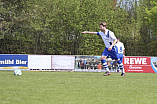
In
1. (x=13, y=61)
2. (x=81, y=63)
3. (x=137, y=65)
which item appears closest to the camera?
(x=13, y=61)

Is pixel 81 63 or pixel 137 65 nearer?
pixel 137 65

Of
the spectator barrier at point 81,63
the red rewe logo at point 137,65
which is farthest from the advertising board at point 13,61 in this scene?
the red rewe logo at point 137,65

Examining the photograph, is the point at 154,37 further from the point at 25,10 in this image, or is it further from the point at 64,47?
the point at 25,10

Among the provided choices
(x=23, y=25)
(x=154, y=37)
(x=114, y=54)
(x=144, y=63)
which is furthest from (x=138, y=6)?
(x=114, y=54)

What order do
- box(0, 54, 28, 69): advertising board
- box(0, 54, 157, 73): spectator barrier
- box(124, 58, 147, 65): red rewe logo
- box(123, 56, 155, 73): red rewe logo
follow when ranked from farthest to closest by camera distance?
box(124, 58, 147, 65): red rewe logo, box(123, 56, 155, 73): red rewe logo, box(0, 54, 157, 73): spectator barrier, box(0, 54, 28, 69): advertising board

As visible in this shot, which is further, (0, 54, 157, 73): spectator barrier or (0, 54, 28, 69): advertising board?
(0, 54, 157, 73): spectator barrier

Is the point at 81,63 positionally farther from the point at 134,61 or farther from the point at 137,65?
the point at 137,65

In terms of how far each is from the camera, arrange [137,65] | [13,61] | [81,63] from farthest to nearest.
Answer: [81,63] < [137,65] < [13,61]

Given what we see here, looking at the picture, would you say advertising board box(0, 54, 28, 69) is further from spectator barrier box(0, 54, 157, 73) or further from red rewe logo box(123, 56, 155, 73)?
red rewe logo box(123, 56, 155, 73)

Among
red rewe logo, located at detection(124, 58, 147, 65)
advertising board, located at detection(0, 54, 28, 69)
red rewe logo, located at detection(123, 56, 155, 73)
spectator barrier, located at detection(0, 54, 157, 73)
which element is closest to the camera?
advertising board, located at detection(0, 54, 28, 69)

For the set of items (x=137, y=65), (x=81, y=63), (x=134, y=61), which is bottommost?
(x=137, y=65)

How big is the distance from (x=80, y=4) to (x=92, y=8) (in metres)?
1.70

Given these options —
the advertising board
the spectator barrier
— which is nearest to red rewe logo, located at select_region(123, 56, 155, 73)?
the spectator barrier

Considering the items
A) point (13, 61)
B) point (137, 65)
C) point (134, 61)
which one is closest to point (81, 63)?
point (134, 61)
